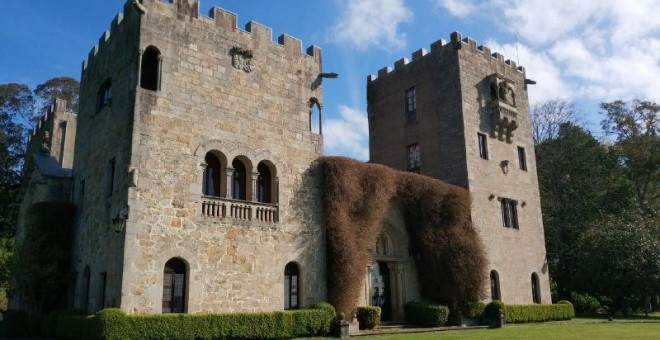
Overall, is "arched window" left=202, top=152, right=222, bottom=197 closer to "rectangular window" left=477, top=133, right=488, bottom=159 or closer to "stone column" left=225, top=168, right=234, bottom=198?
"stone column" left=225, top=168, right=234, bottom=198

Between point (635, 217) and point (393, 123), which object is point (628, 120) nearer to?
point (635, 217)

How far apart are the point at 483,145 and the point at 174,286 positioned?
690 inches

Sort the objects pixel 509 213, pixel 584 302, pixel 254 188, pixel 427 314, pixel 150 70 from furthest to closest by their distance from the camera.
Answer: pixel 584 302
pixel 509 213
pixel 427 314
pixel 254 188
pixel 150 70

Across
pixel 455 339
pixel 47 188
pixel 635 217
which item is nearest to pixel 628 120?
pixel 635 217

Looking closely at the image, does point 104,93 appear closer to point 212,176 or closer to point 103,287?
point 212,176

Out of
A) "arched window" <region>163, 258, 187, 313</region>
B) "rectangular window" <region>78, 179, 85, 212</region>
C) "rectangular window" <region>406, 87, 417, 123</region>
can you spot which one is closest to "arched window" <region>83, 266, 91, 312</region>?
"rectangular window" <region>78, 179, 85, 212</region>

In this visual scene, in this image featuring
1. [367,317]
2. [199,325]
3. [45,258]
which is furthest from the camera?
[367,317]

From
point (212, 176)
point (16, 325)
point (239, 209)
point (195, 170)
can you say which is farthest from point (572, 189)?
point (16, 325)

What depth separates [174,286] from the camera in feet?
55.0

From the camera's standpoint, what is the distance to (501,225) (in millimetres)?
27359

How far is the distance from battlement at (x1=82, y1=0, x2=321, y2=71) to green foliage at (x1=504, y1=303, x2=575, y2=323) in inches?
559

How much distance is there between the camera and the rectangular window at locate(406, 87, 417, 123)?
97.0 ft

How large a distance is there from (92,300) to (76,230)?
426 cm

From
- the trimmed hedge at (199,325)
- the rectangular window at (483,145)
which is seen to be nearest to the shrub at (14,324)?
the trimmed hedge at (199,325)
